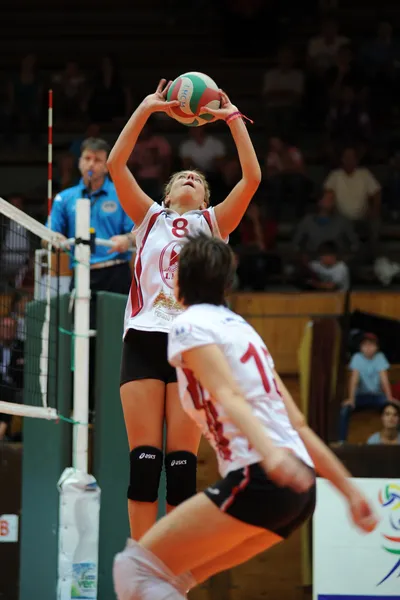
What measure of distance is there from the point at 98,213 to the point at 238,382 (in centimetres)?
382

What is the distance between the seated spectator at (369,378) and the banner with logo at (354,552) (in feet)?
8.75

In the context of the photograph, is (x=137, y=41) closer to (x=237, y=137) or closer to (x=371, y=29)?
(x=371, y=29)

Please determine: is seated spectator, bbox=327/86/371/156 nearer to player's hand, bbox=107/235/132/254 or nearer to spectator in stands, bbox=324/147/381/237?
spectator in stands, bbox=324/147/381/237

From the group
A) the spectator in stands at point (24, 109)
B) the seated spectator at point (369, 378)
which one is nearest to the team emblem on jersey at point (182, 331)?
the seated spectator at point (369, 378)

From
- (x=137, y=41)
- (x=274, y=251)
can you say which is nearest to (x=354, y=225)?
(x=274, y=251)

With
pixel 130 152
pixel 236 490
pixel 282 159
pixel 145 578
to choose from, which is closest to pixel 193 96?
pixel 130 152

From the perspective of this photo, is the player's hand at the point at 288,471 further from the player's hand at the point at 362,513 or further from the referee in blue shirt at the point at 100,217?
the referee in blue shirt at the point at 100,217

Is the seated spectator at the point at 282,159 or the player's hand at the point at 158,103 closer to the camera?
the player's hand at the point at 158,103

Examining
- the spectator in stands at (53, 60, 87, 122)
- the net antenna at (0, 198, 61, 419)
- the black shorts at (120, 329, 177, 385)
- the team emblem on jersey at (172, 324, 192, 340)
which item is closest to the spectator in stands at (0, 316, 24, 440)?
the net antenna at (0, 198, 61, 419)

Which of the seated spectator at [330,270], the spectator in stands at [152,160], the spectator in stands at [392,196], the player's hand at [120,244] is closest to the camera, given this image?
the player's hand at [120,244]

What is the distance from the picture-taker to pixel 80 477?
19.7 feet

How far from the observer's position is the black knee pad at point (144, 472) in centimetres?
462

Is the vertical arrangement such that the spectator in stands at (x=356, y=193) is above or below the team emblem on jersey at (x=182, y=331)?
above

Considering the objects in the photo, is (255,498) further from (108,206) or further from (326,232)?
Result: (326,232)
